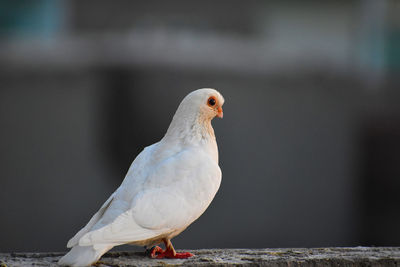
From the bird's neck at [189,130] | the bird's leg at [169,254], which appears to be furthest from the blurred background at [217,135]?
the bird's leg at [169,254]

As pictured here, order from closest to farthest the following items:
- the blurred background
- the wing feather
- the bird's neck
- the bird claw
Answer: the wing feather → the bird claw → the bird's neck → the blurred background

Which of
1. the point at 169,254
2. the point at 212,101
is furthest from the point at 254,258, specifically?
the point at 212,101

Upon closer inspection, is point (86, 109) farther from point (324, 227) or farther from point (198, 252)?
point (198, 252)

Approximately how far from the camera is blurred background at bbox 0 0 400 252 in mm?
11016

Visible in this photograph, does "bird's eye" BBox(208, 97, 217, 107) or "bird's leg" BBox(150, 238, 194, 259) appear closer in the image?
"bird's leg" BBox(150, 238, 194, 259)

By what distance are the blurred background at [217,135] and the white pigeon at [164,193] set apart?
6530 millimetres

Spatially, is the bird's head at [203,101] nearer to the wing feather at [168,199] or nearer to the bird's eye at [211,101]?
the bird's eye at [211,101]

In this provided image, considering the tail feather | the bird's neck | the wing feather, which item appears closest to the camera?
the tail feather

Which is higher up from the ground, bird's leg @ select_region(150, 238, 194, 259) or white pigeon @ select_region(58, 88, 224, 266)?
white pigeon @ select_region(58, 88, 224, 266)

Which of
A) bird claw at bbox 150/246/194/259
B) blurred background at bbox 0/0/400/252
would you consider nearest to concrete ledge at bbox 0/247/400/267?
bird claw at bbox 150/246/194/259

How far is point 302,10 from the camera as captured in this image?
1816cm

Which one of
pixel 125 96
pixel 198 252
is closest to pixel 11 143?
pixel 125 96

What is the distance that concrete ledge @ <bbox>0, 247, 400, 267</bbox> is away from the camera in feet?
13.3

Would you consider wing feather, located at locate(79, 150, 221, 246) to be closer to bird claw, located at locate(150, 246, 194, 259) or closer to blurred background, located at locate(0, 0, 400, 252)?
bird claw, located at locate(150, 246, 194, 259)
